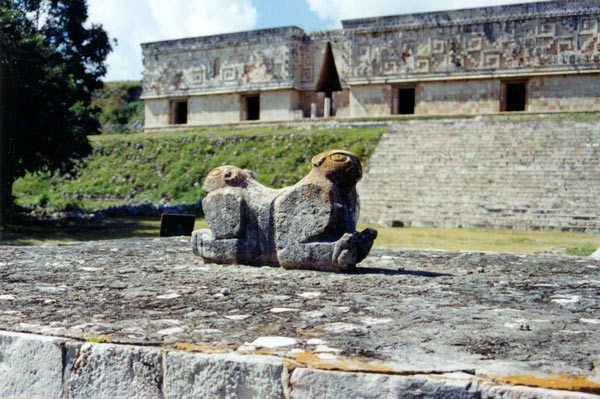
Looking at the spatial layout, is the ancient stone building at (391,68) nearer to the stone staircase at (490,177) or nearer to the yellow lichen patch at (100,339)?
the stone staircase at (490,177)

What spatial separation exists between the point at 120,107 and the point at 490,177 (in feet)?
94.7

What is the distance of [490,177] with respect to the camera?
1619cm

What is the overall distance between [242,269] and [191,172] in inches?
651

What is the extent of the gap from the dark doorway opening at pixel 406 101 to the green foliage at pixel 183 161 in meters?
4.87

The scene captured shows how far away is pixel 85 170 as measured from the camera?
2453 centimetres

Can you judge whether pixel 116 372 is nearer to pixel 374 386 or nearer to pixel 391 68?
pixel 374 386

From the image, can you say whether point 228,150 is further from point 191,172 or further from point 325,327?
point 325,327

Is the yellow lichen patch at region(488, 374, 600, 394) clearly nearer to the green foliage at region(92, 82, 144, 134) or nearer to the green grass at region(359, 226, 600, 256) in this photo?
the green grass at region(359, 226, 600, 256)

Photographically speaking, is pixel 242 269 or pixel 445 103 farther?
pixel 445 103

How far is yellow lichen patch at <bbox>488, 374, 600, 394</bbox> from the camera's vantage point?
2307mm

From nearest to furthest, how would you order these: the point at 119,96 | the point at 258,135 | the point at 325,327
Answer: the point at 325,327 → the point at 258,135 → the point at 119,96

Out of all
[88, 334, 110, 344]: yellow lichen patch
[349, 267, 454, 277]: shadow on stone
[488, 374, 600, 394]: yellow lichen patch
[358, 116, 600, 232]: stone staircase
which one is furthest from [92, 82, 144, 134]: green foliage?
[488, 374, 600, 394]: yellow lichen patch

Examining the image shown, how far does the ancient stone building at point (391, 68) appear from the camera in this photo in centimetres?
2253

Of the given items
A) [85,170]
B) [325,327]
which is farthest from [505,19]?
[325,327]
